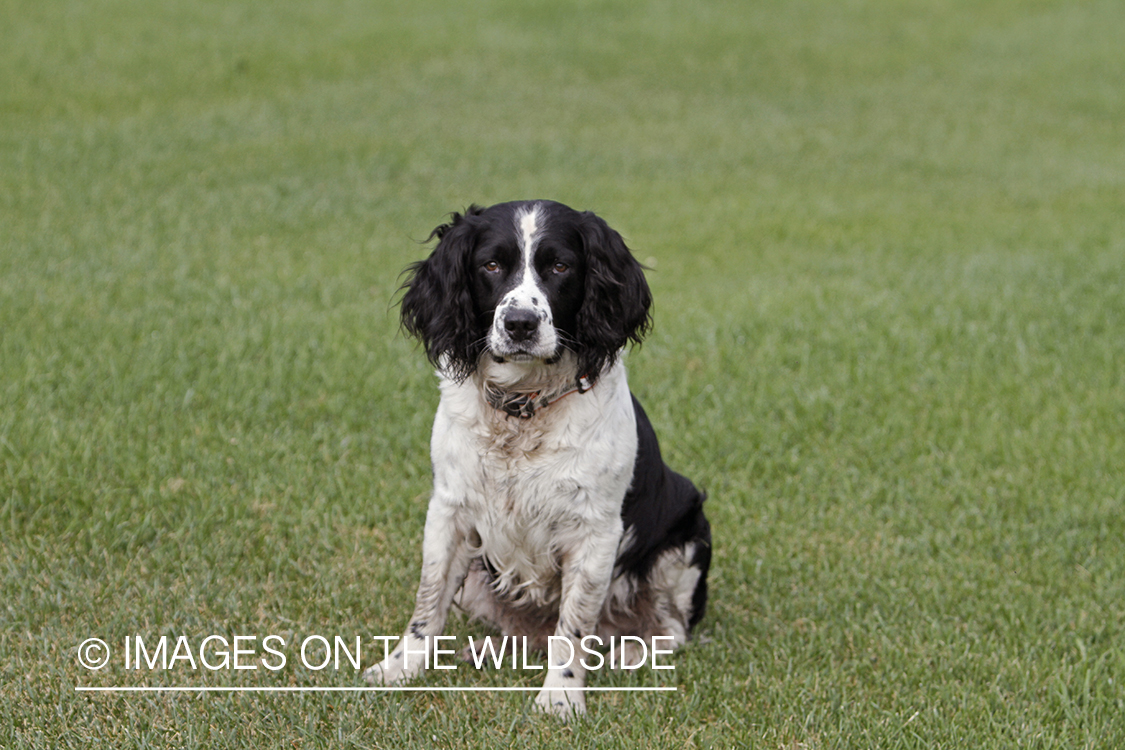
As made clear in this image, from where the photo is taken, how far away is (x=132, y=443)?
18.4 ft

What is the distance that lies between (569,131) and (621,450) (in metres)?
10.5

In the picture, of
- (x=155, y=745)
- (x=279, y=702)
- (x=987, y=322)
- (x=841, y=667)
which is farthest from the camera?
(x=987, y=322)

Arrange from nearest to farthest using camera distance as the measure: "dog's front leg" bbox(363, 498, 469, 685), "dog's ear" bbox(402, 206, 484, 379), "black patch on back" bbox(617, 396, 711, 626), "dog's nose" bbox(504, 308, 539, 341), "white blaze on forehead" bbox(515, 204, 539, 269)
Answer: "dog's nose" bbox(504, 308, 539, 341), "white blaze on forehead" bbox(515, 204, 539, 269), "dog's ear" bbox(402, 206, 484, 379), "dog's front leg" bbox(363, 498, 469, 685), "black patch on back" bbox(617, 396, 711, 626)

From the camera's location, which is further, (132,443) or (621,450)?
(132,443)

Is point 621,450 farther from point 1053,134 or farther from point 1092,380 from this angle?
point 1053,134

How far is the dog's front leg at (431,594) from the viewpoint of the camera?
3.92 m

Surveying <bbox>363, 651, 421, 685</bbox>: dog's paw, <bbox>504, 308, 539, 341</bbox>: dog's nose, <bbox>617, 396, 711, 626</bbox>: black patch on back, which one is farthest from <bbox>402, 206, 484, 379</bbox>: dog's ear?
<bbox>363, 651, 421, 685</bbox>: dog's paw

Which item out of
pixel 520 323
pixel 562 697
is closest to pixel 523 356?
pixel 520 323

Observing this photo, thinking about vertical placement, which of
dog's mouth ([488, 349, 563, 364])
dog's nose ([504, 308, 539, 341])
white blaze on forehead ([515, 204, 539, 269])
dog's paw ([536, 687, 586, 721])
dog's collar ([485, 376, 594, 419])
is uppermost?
white blaze on forehead ([515, 204, 539, 269])

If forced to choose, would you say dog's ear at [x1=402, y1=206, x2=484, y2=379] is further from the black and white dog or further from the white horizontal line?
the white horizontal line

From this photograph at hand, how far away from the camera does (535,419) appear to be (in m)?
3.80

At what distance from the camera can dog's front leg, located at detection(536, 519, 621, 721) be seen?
3855mm

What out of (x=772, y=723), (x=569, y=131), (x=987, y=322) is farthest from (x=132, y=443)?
(x=569, y=131)

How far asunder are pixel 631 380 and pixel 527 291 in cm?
342
